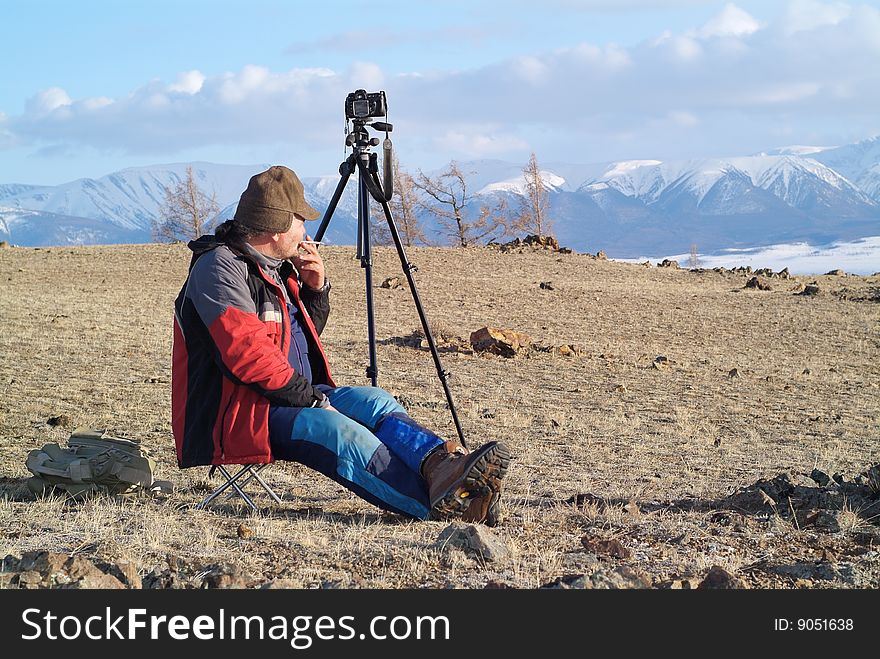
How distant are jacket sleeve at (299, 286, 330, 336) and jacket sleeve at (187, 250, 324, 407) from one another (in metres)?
0.77

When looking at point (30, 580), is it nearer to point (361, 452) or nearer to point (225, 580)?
point (225, 580)

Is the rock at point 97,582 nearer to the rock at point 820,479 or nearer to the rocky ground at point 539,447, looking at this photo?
the rocky ground at point 539,447

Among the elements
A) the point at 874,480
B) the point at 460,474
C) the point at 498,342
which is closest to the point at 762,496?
the point at 874,480

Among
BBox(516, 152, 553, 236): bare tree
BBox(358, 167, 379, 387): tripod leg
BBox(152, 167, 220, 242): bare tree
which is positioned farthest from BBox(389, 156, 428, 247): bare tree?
BBox(358, 167, 379, 387): tripod leg

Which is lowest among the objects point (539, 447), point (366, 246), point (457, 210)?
point (539, 447)

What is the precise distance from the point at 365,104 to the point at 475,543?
3017mm

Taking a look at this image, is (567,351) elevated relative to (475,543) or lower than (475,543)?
lower

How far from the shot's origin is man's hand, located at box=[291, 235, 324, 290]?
4996 millimetres

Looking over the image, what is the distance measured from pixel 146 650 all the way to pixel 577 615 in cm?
138

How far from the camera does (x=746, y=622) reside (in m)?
3.03

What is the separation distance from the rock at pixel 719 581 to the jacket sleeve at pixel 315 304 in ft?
8.60

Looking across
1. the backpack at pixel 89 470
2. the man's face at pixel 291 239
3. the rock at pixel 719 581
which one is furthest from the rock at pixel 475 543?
the backpack at pixel 89 470

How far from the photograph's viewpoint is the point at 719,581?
334 cm

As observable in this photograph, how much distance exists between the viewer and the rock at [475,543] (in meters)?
3.72
